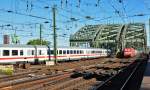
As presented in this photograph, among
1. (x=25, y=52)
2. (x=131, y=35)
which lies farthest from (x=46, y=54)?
(x=131, y=35)

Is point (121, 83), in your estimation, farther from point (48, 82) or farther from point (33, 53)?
point (33, 53)

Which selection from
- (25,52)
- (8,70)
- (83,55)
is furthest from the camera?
(83,55)

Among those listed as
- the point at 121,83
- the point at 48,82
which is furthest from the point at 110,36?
the point at 48,82

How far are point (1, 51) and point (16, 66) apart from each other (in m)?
4.62

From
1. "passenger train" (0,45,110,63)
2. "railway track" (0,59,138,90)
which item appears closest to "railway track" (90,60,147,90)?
"railway track" (0,59,138,90)

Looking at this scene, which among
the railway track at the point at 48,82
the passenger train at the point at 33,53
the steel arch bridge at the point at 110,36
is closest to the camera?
the railway track at the point at 48,82

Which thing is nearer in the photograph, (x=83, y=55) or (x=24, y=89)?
(x=24, y=89)

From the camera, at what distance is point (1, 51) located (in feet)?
134

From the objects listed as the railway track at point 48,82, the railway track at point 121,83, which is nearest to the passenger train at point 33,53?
the railway track at point 48,82

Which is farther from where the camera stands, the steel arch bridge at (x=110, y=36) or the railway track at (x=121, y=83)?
the steel arch bridge at (x=110, y=36)

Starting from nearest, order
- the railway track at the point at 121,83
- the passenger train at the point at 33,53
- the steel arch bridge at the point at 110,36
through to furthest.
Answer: the railway track at the point at 121,83 → the passenger train at the point at 33,53 → the steel arch bridge at the point at 110,36

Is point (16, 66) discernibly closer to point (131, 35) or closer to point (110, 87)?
point (110, 87)

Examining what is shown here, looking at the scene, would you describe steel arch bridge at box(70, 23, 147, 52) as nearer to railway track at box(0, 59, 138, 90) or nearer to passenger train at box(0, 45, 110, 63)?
passenger train at box(0, 45, 110, 63)

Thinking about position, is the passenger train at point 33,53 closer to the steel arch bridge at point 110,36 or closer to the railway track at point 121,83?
the railway track at point 121,83
